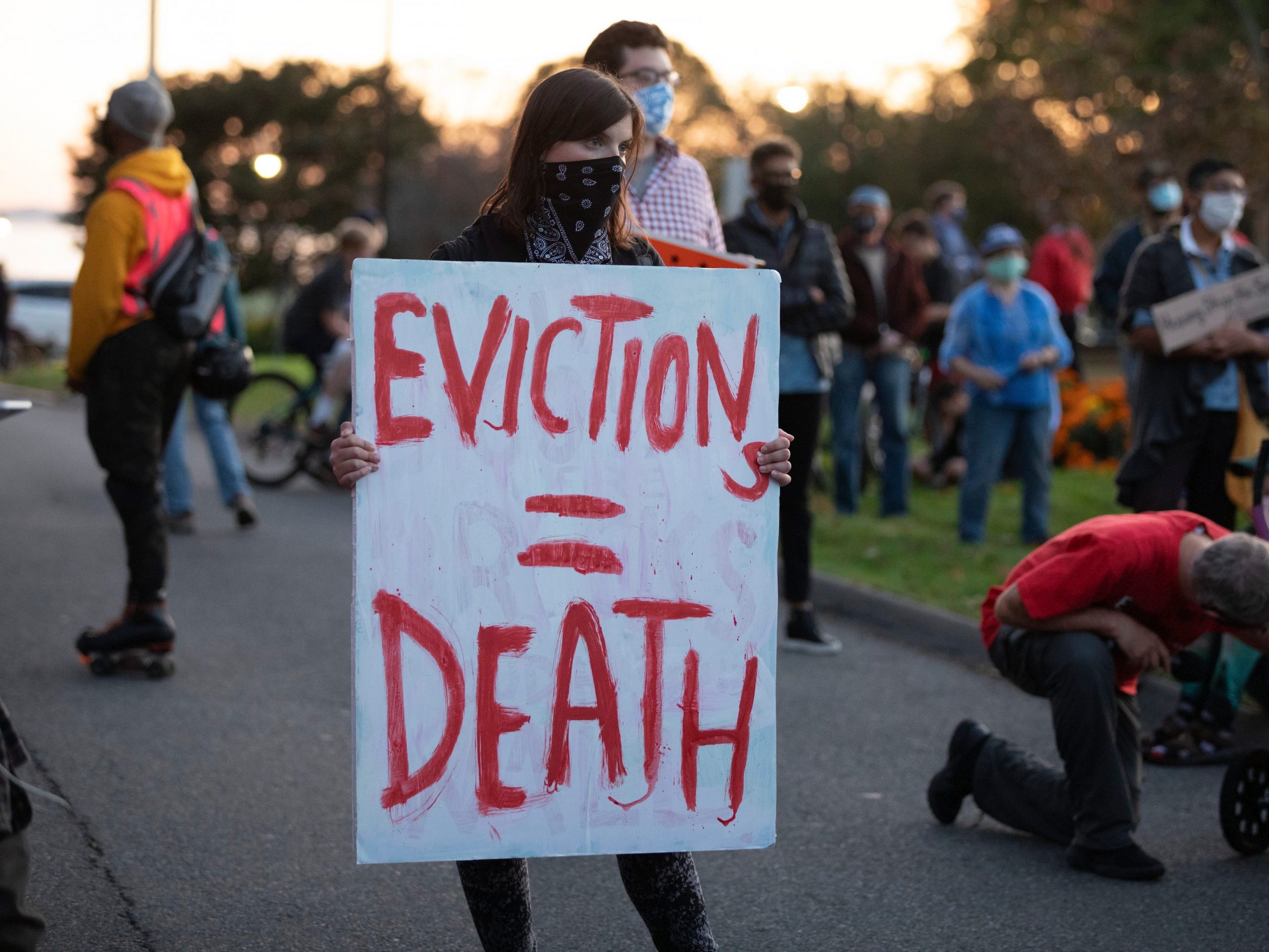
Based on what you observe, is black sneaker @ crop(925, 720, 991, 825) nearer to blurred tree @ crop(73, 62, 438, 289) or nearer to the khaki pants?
the khaki pants

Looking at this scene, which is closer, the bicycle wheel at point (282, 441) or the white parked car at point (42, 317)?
the bicycle wheel at point (282, 441)

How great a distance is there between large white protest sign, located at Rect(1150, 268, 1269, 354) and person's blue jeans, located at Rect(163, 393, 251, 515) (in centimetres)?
577

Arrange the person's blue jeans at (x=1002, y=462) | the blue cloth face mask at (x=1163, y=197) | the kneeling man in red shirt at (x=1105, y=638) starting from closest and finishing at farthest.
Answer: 1. the kneeling man in red shirt at (x=1105, y=638)
2. the blue cloth face mask at (x=1163, y=197)
3. the person's blue jeans at (x=1002, y=462)

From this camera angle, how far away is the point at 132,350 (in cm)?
558

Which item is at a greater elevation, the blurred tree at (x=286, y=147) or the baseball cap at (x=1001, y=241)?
the blurred tree at (x=286, y=147)

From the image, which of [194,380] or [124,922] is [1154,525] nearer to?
[124,922]

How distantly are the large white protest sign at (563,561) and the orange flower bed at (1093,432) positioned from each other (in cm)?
961

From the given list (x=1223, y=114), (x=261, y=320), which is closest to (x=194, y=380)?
(x=1223, y=114)

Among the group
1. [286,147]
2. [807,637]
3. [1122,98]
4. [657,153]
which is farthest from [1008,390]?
[286,147]

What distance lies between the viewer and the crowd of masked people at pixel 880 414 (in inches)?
115

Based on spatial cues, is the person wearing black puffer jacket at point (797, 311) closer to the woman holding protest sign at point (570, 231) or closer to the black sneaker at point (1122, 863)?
the black sneaker at point (1122, 863)

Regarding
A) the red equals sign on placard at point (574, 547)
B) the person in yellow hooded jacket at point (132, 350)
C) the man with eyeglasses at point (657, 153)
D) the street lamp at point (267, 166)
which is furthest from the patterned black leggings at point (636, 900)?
the street lamp at point (267, 166)

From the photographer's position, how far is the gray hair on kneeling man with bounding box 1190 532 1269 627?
146 inches

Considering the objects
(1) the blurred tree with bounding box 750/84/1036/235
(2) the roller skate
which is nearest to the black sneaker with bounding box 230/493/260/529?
(2) the roller skate
